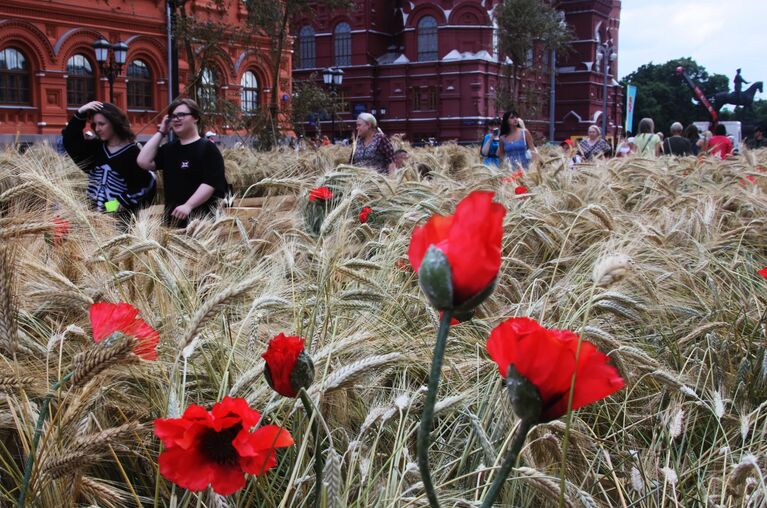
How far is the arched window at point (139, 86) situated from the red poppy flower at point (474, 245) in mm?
26745

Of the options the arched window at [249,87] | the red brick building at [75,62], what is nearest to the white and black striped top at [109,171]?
the red brick building at [75,62]

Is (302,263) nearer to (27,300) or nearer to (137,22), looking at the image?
(27,300)

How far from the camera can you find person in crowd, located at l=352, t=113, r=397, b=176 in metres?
6.38

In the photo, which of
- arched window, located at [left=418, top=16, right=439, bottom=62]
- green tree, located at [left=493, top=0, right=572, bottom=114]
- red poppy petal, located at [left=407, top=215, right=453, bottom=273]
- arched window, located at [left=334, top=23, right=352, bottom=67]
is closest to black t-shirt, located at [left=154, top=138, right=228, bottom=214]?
red poppy petal, located at [left=407, top=215, right=453, bottom=273]

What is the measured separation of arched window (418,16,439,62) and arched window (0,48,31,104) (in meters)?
24.9

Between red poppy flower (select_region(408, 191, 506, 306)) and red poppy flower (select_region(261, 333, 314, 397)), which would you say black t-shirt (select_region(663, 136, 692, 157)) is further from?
red poppy flower (select_region(408, 191, 506, 306))

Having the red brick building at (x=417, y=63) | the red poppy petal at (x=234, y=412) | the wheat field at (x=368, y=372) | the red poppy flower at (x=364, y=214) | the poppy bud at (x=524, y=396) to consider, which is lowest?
the wheat field at (x=368, y=372)

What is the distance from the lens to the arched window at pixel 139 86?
1014 inches

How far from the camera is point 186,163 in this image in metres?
4.51

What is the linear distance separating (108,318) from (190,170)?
3328 millimetres

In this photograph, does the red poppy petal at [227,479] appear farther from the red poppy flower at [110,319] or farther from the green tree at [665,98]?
the green tree at [665,98]

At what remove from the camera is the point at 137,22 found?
84.0 ft

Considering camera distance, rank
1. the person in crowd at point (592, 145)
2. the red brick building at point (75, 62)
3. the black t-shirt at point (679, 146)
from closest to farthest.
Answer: the person in crowd at point (592, 145) → the black t-shirt at point (679, 146) → the red brick building at point (75, 62)

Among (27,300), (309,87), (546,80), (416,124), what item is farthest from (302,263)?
(546,80)
